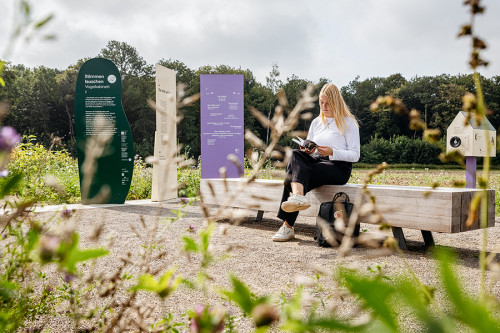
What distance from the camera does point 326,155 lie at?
14.6 feet

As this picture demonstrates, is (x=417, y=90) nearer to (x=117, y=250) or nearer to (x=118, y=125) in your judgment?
(x=118, y=125)

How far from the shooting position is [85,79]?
743cm

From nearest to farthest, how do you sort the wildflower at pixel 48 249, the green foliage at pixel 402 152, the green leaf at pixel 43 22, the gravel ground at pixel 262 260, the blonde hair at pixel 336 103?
the wildflower at pixel 48 249, the green leaf at pixel 43 22, the gravel ground at pixel 262 260, the blonde hair at pixel 336 103, the green foliage at pixel 402 152

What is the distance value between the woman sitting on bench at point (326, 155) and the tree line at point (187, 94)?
21.5 meters

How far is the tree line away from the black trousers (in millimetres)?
21653

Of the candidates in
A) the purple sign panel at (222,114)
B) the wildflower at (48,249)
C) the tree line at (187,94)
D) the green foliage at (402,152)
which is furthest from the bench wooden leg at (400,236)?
the green foliage at (402,152)

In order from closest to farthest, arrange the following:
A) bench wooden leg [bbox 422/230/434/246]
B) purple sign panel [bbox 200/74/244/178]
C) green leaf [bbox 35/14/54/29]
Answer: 1. green leaf [bbox 35/14/54/29]
2. bench wooden leg [bbox 422/230/434/246]
3. purple sign panel [bbox 200/74/244/178]

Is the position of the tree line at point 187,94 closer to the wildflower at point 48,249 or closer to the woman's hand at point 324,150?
the woman's hand at point 324,150

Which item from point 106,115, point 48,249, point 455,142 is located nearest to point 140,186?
point 106,115

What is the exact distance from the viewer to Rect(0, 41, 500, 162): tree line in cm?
3133

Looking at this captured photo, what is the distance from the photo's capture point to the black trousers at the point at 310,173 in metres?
4.32

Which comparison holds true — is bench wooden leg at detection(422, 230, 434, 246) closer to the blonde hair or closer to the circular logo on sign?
the blonde hair

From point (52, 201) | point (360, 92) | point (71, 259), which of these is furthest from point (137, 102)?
point (71, 259)

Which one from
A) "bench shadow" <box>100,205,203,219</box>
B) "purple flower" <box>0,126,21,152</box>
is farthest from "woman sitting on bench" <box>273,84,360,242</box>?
"purple flower" <box>0,126,21,152</box>
